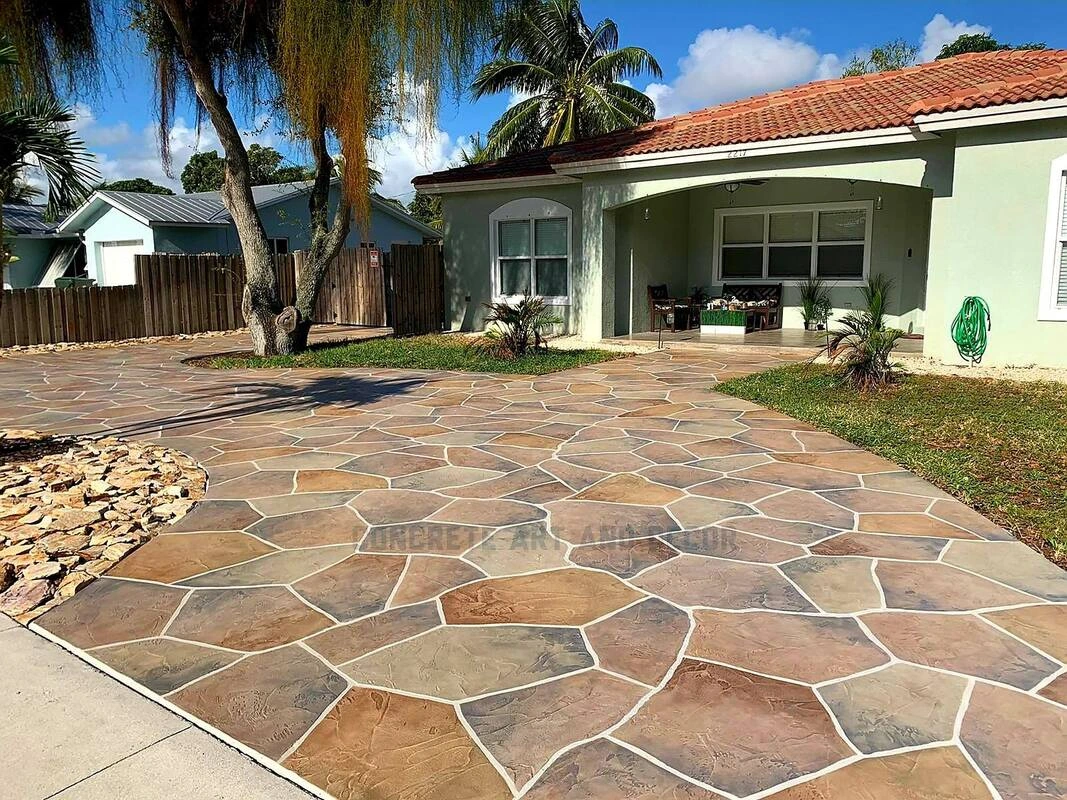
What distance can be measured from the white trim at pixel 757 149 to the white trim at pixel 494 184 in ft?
2.43

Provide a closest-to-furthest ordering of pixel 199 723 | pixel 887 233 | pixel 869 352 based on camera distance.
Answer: pixel 199 723 → pixel 869 352 → pixel 887 233

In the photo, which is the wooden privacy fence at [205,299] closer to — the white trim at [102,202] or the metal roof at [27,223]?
the white trim at [102,202]

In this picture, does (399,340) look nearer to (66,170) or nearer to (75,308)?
(75,308)

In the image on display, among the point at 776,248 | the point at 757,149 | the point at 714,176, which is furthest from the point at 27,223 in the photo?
the point at 757,149

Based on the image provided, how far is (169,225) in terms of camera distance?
25625mm

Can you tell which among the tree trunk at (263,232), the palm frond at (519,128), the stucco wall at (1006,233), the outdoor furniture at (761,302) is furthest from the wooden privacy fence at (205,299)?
the stucco wall at (1006,233)

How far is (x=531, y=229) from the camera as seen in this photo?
16109mm

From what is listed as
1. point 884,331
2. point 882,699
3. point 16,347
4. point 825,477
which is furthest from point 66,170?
point 16,347

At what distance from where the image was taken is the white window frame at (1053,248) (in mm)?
9445

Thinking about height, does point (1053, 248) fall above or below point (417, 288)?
above

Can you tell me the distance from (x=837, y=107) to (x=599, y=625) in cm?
1202

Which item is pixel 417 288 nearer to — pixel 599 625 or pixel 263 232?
pixel 263 232

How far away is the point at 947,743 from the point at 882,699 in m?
0.31

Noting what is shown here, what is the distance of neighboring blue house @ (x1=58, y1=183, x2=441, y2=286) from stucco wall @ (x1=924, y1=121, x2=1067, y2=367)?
66.1 feet
